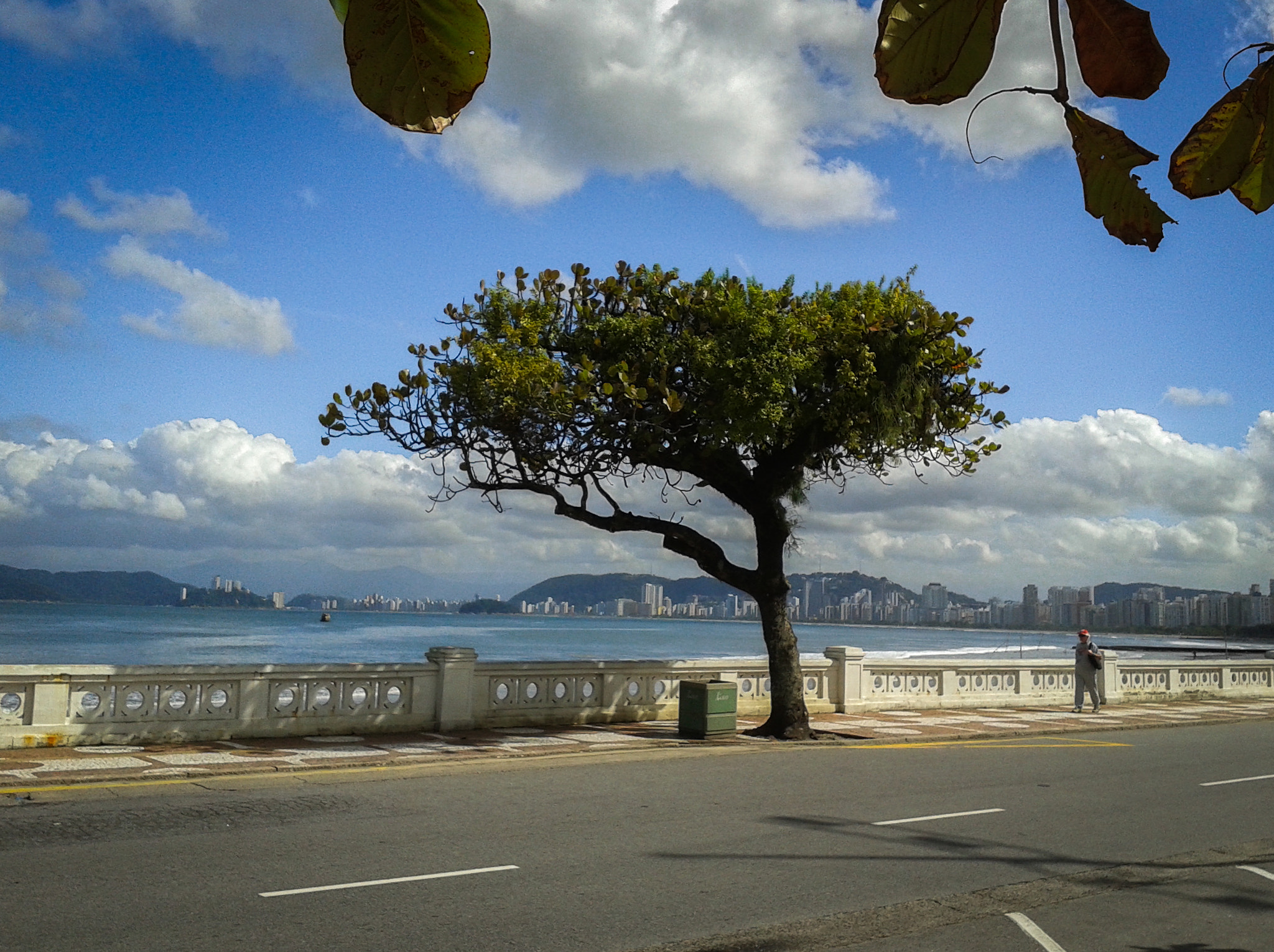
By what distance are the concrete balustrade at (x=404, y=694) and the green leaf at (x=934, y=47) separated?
14.8 m

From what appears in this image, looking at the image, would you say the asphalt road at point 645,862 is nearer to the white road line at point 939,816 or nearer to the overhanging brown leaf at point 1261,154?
the white road line at point 939,816

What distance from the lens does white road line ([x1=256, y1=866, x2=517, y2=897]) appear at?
7.00m

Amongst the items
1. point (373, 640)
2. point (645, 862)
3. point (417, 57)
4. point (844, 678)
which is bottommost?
point (373, 640)

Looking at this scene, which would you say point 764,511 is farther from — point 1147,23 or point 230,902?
point 1147,23

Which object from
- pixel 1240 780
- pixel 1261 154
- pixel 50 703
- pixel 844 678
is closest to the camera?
pixel 1261 154

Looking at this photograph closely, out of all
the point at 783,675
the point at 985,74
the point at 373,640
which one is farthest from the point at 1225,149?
the point at 373,640

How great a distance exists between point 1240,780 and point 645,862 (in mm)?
8968

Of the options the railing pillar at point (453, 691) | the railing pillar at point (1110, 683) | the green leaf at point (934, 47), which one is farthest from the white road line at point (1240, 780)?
→ the green leaf at point (934, 47)

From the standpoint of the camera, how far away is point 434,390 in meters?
15.5

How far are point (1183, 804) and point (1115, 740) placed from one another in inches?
309

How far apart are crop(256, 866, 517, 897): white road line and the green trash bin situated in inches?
362

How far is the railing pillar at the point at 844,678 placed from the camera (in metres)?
21.9

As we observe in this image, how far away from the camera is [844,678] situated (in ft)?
72.1

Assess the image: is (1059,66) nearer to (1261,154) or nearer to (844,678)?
(1261,154)
